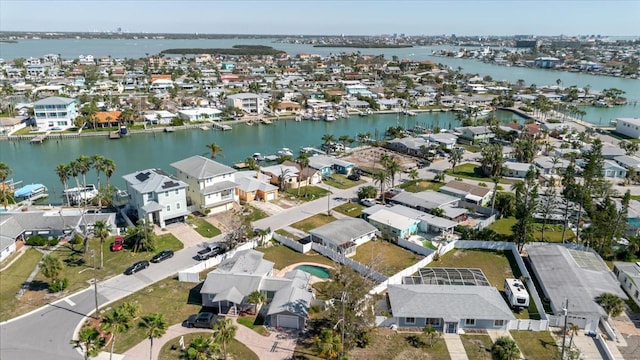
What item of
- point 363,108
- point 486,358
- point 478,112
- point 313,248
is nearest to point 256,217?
point 313,248

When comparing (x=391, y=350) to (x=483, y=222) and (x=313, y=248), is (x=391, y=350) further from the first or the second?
(x=483, y=222)

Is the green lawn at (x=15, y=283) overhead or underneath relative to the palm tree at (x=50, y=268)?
underneath

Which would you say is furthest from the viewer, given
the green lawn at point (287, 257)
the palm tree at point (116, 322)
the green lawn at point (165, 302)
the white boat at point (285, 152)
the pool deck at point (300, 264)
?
the white boat at point (285, 152)

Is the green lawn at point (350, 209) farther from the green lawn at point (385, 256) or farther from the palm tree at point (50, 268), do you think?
the palm tree at point (50, 268)

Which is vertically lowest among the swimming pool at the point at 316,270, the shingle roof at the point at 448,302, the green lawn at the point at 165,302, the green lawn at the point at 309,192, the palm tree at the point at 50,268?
the swimming pool at the point at 316,270

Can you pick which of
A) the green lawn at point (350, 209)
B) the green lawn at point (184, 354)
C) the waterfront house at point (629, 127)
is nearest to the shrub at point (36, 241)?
the green lawn at point (184, 354)

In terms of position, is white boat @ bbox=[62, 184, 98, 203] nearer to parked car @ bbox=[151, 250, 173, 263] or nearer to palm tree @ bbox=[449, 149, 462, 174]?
parked car @ bbox=[151, 250, 173, 263]
